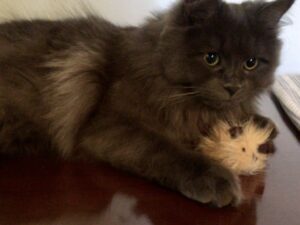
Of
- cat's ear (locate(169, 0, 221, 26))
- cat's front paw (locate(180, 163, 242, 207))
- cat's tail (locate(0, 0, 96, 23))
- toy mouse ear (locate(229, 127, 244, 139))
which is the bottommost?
cat's front paw (locate(180, 163, 242, 207))

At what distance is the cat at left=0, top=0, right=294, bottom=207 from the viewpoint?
988mm

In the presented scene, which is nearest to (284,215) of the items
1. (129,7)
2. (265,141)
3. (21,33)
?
(265,141)

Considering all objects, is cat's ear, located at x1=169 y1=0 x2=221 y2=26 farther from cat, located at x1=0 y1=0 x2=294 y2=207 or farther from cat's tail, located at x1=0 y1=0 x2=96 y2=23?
cat's tail, located at x1=0 y1=0 x2=96 y2=23

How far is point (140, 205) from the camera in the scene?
89 centimetres

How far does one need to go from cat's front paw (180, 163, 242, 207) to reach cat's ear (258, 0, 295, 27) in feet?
1.31

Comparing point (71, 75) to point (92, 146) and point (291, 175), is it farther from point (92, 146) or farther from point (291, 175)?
point (291, 175)

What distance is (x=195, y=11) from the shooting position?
0.98 meters

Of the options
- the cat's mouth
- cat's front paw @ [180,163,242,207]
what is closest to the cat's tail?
the cat's mouth

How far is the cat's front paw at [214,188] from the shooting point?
2.86 feet

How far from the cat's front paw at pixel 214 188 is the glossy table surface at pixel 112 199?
21mm

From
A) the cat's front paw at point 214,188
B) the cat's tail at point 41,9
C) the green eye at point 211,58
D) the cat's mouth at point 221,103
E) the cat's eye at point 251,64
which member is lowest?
the cat's front paw at point 214,188

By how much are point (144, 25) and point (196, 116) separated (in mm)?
290

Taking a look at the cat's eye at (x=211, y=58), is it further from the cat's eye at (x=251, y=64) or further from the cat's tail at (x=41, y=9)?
the cat's tail at (x=41, y=9)

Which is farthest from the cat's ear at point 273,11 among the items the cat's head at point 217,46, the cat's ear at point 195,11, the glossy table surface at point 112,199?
the glossy table surface at point 112,199
